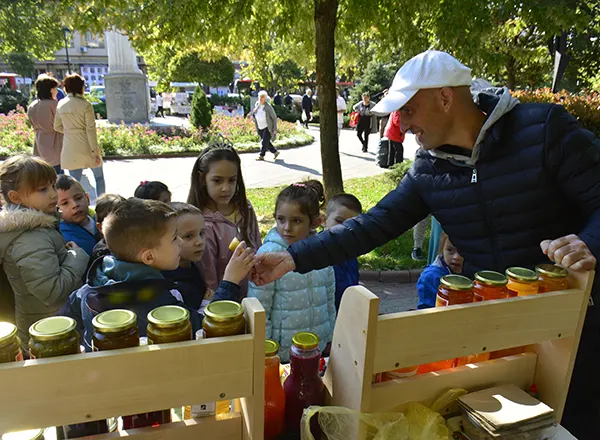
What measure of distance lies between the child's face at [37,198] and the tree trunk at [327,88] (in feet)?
14.2

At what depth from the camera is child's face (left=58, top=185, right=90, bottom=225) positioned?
3.26m

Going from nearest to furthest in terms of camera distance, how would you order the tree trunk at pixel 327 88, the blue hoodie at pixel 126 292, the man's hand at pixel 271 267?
1. the blue hoodie at pixel 126 292
2. the man's hand at pixel 271 267
3. the tree trunk at pixel 327 88

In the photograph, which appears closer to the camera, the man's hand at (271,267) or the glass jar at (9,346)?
the glass jar at (9,346)

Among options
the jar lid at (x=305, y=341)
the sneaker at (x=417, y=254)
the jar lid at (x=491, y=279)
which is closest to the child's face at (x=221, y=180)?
the jar lid at (x=305, y=341)

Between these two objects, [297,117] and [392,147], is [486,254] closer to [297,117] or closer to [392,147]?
[392,147]

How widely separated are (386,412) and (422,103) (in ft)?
4.14

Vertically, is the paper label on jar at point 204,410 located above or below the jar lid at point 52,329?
below

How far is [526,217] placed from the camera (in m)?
1.85

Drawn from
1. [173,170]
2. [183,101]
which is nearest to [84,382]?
[173,170]

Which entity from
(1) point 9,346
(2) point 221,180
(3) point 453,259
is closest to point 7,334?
(1) point 9,346

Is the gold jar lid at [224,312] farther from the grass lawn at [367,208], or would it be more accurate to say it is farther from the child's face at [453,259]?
the grass lawn at [367,208]

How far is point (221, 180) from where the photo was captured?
10.9 feet

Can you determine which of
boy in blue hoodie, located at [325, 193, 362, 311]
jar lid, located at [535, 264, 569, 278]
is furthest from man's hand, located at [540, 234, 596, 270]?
boy in blue hoodie, located at [325, 193, 362, 311]

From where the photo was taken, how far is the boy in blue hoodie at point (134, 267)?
1688 millimetres
